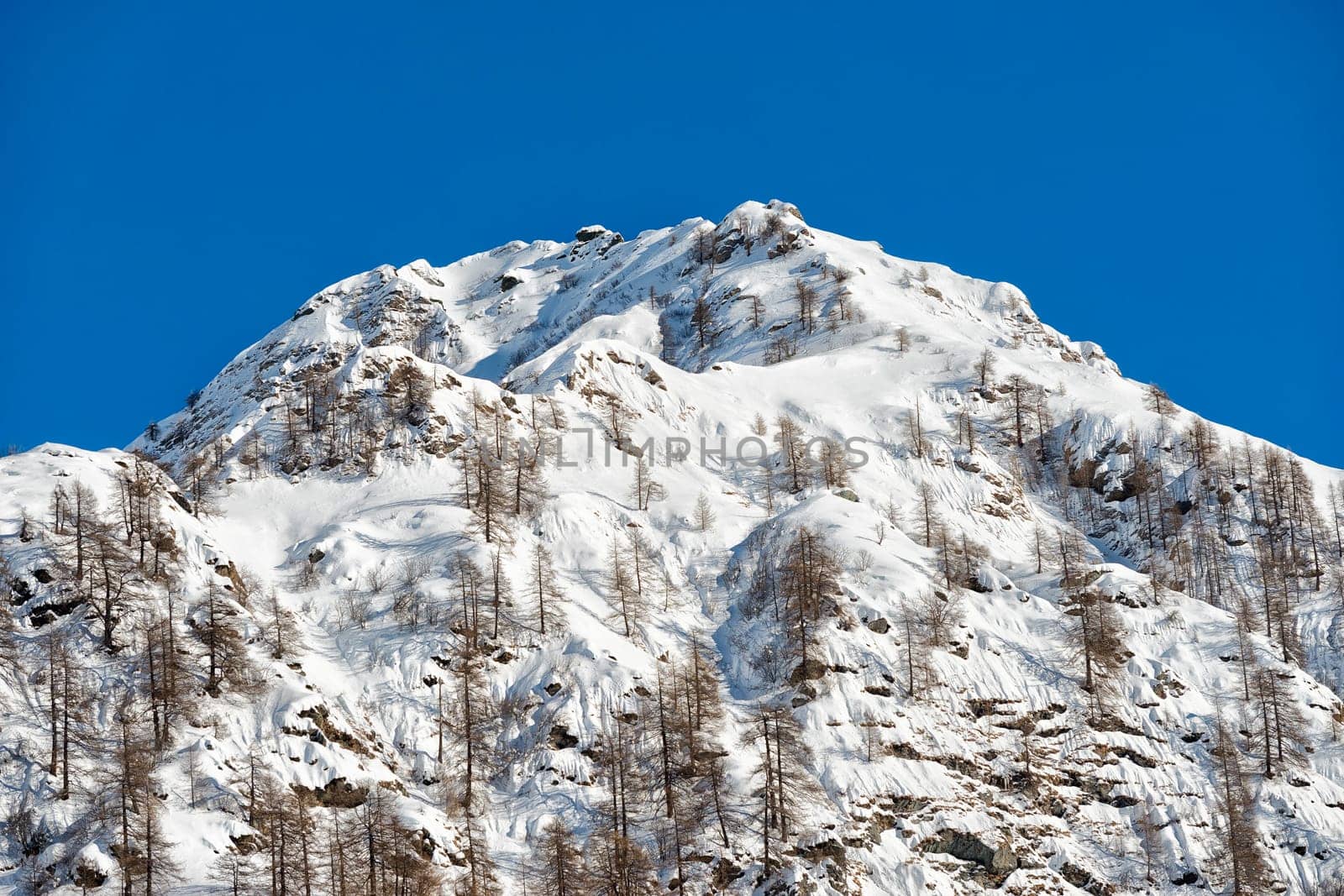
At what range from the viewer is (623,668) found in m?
111

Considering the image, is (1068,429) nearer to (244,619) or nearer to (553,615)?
(553,615)

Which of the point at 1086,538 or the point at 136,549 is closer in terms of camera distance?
the point at 136,549

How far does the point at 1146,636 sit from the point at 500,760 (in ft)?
200

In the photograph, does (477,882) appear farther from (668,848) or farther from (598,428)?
(598,428)

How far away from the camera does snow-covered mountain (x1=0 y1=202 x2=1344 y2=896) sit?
93250 millimetres

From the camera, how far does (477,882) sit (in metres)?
91.2

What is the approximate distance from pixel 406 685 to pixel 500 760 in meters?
10.8

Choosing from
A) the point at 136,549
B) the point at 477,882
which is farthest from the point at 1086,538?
the point at 136,549

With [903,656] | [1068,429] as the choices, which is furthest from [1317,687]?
[1068,429]

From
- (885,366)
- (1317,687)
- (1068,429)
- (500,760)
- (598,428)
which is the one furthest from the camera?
(885,366)

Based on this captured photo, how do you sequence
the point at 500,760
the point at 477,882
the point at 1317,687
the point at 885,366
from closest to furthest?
the point at 477,882
the point at 500,760
the point at 1317,687
the point at 885,366

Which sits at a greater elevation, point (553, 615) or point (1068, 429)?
point (1068, 429)

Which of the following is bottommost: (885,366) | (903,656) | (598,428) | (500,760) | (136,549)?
(500,760)

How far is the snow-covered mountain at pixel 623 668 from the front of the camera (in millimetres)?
93250
